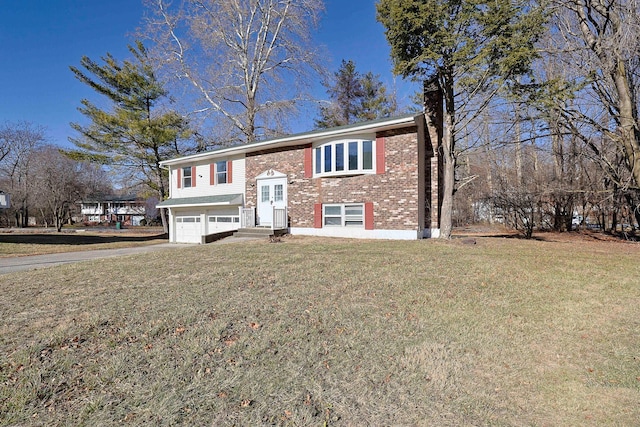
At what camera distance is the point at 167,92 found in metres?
25.8

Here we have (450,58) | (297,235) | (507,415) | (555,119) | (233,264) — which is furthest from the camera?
(297,235)

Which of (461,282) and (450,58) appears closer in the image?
(461,282)

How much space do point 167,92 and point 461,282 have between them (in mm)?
26517

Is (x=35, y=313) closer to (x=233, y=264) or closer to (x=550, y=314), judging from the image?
(x=233, y=264)

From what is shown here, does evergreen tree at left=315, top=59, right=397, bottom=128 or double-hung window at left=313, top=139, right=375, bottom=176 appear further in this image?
evergreen tree at left=315, top=59, right=397, bottom=128

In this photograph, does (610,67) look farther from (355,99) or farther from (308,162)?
(355,99)

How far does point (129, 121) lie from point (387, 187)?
19.9m

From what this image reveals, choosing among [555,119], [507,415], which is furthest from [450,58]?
[507,415]

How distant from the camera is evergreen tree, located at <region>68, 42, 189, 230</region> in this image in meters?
24.1

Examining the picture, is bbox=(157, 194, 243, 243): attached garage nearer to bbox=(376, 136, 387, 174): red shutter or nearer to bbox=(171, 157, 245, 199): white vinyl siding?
bbox=(171, 157, 245, 199): white vinyl siding

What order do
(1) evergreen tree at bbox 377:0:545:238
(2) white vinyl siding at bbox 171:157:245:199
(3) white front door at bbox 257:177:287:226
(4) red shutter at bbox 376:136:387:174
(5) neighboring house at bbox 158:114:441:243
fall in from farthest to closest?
1. (2) white vinyl siding at bbox 171:157:245:199
2. (3) white front door at bbox 257:177:287:226
3. (4) red shutter at bbox 376:136:387:174
4. (5) neighboring house at bbox 158:114:441:243
5. (1) evergreen tree at bbox 377:0:545:238

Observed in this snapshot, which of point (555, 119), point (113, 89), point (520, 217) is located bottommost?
point (520, 217)

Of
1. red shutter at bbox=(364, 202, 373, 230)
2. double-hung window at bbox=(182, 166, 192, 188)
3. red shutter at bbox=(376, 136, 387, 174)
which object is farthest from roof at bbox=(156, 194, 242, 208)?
red shutter at bbox=(376, 136, 387, 174)

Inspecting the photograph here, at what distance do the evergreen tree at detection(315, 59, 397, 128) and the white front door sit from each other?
1263 cm
